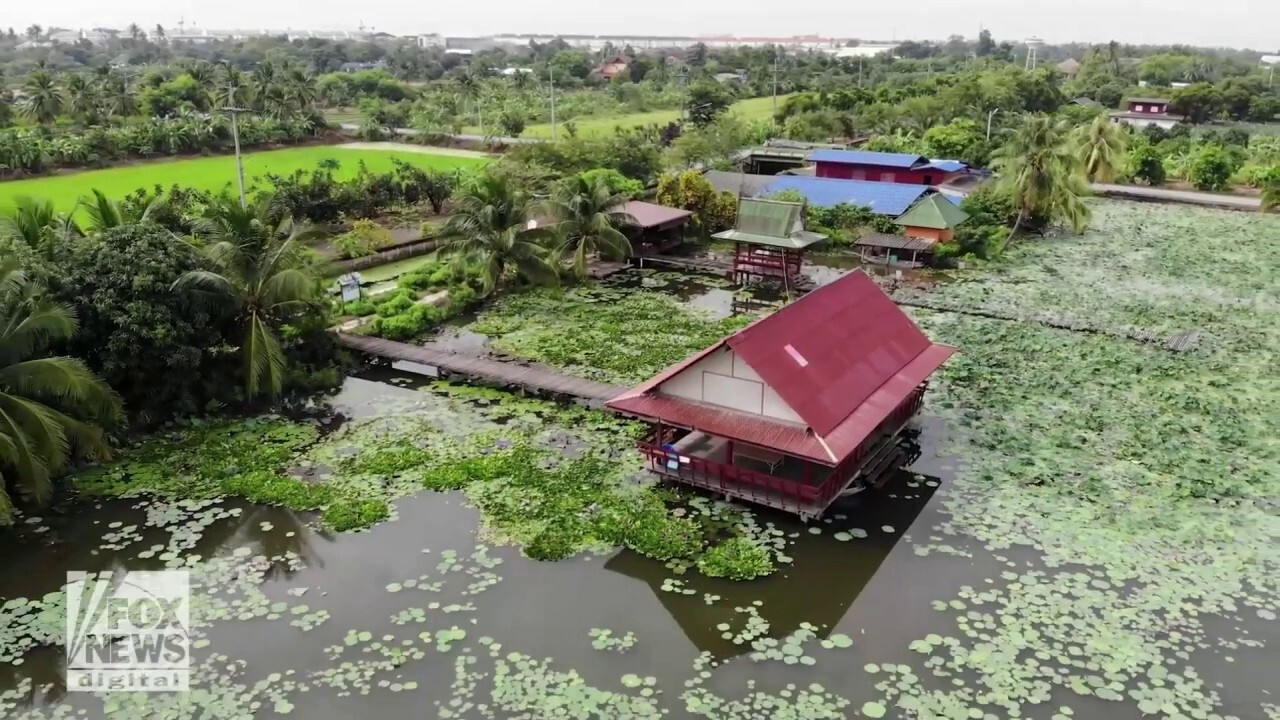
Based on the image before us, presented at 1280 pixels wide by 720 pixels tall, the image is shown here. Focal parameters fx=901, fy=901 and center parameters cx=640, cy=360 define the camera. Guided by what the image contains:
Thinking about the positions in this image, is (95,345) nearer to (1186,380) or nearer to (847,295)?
(847,295)

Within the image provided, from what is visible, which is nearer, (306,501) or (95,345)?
(306,501)

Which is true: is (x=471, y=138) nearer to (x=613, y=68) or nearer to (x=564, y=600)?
(x=564, y=600)

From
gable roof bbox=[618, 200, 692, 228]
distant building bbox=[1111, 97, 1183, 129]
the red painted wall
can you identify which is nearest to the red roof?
gable roof bbox=[618, 200, 692, 228]

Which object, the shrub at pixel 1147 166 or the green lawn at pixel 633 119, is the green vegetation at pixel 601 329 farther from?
the green lawn at pixel 633 119

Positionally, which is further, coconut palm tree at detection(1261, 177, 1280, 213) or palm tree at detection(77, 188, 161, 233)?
coconut palm tree at detection(1261, 177, 1280, 213)

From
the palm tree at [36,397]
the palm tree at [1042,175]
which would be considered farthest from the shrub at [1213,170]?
the palm tree at [36,397]

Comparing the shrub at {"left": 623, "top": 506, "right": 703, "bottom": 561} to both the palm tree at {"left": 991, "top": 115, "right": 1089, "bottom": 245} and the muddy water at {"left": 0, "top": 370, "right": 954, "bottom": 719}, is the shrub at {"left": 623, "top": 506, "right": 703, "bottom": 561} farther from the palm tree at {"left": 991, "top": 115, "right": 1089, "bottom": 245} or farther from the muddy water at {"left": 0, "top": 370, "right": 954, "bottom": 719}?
the palm tree at {"left": 991, "top": 115, "right": 1089, "bottom": 245}

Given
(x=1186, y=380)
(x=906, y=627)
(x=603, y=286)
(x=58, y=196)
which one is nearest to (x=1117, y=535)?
(x=906, y=627)

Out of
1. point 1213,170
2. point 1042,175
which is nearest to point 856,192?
point 1042,175
